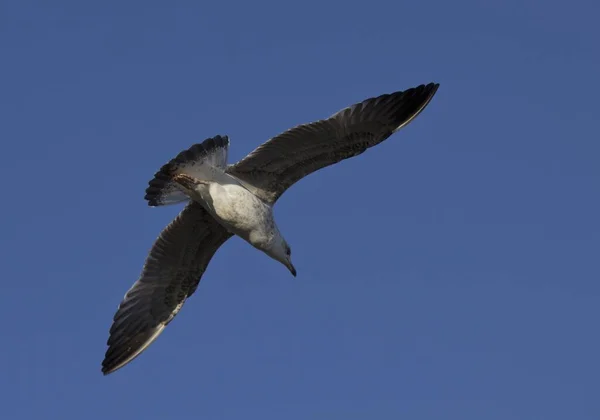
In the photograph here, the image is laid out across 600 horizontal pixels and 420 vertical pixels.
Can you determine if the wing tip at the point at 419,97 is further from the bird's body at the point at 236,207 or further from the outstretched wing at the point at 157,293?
the outstretched wing at the point at 157,293

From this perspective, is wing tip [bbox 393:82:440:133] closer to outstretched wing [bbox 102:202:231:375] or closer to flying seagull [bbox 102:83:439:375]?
flying seagull [bbox 102:83:439:375]

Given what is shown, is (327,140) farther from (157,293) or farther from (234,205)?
(157,293)

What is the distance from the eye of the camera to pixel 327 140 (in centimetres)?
1336

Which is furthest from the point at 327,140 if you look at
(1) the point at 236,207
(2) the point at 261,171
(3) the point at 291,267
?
(3) the point at 291,267

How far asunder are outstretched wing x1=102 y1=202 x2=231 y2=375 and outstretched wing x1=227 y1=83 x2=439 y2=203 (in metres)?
1.33

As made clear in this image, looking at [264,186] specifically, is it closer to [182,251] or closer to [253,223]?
[253,223]

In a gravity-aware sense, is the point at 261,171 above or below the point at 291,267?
above

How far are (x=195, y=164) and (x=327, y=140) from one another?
1.63m

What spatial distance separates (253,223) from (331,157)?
127cm

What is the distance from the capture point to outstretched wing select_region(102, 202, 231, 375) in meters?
14.8

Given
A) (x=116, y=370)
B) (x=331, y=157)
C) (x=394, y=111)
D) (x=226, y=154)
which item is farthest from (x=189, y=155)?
(x=116, y=370)

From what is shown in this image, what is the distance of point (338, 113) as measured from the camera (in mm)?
13219

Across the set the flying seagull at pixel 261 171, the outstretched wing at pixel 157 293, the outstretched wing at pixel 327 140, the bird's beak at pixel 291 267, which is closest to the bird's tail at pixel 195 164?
the flying seagull at pixel 261 171

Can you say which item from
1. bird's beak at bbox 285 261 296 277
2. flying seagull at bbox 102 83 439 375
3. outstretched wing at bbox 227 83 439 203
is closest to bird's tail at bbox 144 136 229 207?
flying seagull at bbox 102 83 439 375
